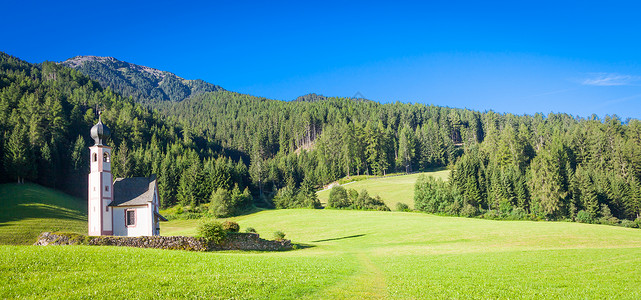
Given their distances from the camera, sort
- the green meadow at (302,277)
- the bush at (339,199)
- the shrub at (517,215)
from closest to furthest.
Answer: the green meadow at (302,277) < the shrub at (517,215) < the bush at (339,199)

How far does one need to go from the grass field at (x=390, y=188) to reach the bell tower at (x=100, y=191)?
54174mm

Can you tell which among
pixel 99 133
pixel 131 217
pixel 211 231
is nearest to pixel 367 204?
pixel 211 231

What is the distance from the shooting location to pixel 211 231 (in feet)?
101

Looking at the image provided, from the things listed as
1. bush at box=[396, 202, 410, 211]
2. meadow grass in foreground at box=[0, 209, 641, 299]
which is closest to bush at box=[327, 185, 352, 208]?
bush at box=[396, 202, 410, 211]

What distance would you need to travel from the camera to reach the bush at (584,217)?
62.2 meters

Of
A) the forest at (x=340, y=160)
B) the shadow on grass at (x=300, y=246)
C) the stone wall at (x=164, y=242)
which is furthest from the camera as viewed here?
the forest at (x=340, y=160)

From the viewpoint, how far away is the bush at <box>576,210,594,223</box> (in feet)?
204

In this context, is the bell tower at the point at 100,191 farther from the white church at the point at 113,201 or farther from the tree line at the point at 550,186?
the tree line at the point at 550,186

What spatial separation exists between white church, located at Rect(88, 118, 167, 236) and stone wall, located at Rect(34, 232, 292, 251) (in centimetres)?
731

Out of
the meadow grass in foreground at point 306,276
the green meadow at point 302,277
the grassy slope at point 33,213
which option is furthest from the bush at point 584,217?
the grassy slope at point 33,213

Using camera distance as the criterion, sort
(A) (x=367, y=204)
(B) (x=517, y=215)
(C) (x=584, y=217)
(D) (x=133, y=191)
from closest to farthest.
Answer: (D) (x=133, y=191), (C) (x=584, y=217), (B) (x=517, y=215), (A) (x=367, y=204)

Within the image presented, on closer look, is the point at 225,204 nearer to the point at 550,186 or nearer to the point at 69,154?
the point at 69,154

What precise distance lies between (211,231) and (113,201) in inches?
560

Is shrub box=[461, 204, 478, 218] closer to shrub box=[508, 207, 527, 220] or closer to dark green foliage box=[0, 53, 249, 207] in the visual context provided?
shrub box=[508, 207, 527, 220]
